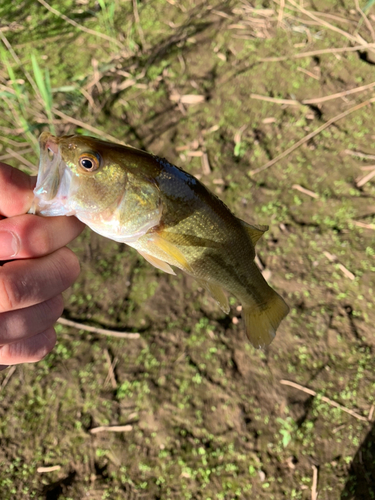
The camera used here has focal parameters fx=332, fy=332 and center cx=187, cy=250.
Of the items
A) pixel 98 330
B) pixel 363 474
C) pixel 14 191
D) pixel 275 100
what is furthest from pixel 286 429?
pixel 275 100

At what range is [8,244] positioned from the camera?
135 cm

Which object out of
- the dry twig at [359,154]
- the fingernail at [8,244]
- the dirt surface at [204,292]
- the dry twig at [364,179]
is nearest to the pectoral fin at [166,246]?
the fingernail at [8,244]

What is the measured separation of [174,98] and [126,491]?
12.3 ft

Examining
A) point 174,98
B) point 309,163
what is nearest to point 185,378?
point 309,163

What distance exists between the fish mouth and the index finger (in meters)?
0.12

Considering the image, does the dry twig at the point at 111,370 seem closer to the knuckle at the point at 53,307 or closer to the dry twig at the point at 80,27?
the knuckle at the point at 53,307

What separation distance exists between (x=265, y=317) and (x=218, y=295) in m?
0.36

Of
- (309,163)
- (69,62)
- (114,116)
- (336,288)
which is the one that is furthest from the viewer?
(69,62)

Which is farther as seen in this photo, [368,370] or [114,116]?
[114,116]

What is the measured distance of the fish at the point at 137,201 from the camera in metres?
1.29

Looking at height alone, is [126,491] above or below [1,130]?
below

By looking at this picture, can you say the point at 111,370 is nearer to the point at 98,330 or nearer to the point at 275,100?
the point at 98,330

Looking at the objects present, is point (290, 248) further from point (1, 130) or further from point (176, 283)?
point (1, 130)

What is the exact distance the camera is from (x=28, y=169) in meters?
3.50
